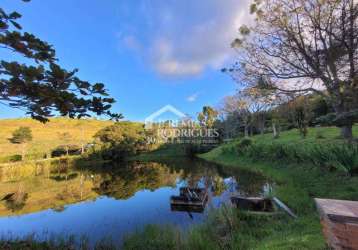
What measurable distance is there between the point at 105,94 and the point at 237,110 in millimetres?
33423

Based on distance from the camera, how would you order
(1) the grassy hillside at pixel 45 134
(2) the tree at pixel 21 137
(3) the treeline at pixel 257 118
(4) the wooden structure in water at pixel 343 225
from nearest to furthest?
(4) the wooden structure in water at pixel 343 225, (3) the treeline at pixel 257 118, (1) the grassy hillside at pixel 45 134, (2) the tree at pixel 21 137

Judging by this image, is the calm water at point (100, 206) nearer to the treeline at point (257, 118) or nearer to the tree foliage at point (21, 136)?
the treeline at point (257, 118)

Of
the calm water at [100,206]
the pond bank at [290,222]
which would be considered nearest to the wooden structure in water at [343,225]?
the pond bank at [290,222]

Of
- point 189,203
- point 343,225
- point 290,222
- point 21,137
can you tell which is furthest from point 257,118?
point 21,137

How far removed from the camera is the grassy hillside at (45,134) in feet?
96.5

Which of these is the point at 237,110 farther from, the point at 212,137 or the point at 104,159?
the point at 104,159

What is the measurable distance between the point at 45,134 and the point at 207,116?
3091 cm

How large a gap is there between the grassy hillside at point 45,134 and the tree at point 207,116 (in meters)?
19.9

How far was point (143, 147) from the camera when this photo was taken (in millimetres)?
37562

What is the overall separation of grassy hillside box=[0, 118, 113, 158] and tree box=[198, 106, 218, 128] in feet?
65.2

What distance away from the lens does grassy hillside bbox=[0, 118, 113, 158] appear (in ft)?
96.5

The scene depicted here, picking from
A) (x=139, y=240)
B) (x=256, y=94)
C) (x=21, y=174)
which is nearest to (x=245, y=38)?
(x=256, y=94)

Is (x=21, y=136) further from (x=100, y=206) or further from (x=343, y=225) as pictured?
(x=343, y=225)

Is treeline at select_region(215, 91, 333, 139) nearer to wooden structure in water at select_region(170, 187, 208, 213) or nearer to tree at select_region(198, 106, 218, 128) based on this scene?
tree at select_region(198, 106, 218, 128)
